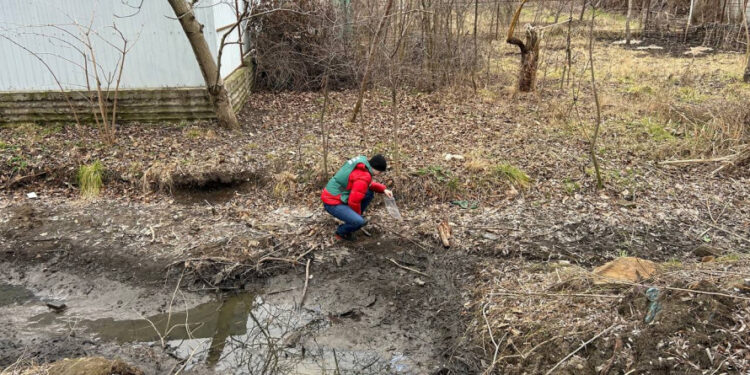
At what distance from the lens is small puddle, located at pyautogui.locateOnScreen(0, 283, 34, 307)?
15.7ft

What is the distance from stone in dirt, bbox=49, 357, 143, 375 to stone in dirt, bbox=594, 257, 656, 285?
3.71 metres

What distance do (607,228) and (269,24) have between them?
7.75m

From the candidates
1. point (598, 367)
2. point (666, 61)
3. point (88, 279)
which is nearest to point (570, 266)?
point (598, 367)

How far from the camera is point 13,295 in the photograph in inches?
192

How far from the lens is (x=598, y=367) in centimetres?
325

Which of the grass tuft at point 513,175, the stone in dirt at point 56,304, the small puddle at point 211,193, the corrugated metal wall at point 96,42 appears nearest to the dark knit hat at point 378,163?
the grass tuft at point 513,175

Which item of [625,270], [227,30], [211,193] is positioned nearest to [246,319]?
[211,193]

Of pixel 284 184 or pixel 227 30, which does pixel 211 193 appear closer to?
pixel 284 184

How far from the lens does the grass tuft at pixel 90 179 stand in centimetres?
652

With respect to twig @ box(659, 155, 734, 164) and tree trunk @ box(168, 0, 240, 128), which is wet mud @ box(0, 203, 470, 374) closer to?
tree trunk @ box(168, 0, 240, 128)

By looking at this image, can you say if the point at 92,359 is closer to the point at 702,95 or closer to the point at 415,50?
the point at 415,50

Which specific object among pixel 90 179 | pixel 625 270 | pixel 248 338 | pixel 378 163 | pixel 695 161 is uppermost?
pixel 378 163

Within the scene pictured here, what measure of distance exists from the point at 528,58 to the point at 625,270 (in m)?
6.65

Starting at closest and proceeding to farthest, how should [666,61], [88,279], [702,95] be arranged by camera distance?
1. [88,279]
2. [702,95]
3. [666,61]
